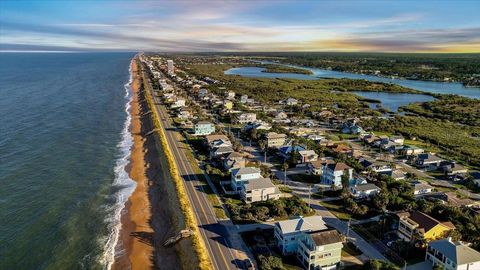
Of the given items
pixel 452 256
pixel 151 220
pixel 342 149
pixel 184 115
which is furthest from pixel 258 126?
pixel 452 256

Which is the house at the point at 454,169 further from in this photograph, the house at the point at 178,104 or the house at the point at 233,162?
the house at the point at 178,104

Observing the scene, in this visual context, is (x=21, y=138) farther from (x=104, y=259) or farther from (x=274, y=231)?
(x=274, y=231)

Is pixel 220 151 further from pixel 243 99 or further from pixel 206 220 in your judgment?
pixel 243 99

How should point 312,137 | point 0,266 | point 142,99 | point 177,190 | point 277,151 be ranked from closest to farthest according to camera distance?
point 0,266
point 177,190
point 277,151
point 312,137
point 142,99

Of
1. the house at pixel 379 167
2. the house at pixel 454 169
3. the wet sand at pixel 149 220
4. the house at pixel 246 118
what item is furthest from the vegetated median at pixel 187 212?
the house at pixel 454 169

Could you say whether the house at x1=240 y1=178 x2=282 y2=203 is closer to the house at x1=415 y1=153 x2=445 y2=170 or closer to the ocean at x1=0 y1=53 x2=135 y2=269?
the ocean at x1=0 y1=53 x2=135 y2=269

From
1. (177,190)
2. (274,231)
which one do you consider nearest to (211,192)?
(177,190)
